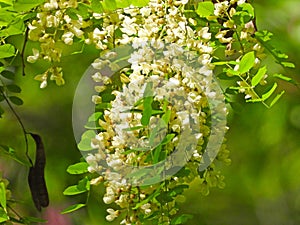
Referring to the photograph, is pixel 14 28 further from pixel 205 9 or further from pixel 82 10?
pixel 205 9

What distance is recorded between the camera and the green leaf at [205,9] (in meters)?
0.65

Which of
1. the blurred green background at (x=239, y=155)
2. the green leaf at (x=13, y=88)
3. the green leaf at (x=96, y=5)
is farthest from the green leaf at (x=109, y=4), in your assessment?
the blurred green background at (x=239, y=155)

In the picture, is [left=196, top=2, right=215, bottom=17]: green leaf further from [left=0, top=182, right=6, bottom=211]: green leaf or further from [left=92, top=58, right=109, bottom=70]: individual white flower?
[left=0, top=182, right=6, bottom=211]: green leaf

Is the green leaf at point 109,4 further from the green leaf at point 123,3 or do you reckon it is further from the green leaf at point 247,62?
the green leaf at point 247,62

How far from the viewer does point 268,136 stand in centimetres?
108

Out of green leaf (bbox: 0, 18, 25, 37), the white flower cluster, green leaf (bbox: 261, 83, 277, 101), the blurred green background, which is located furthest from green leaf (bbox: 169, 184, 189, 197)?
the blurred green background

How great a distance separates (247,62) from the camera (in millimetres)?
632

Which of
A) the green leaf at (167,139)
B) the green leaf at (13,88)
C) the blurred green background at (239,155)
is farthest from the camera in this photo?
the blurred green background at (239,155)

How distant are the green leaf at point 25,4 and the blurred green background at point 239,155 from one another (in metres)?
0.41

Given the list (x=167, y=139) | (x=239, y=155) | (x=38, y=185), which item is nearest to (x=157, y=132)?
(x=167, y=139)

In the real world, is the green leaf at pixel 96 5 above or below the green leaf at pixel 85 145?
above

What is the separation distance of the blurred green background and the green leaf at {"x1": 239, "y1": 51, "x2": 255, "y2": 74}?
0.38 meters

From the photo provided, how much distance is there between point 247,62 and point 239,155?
1.59 feet

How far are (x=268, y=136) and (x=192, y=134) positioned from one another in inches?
19.4
